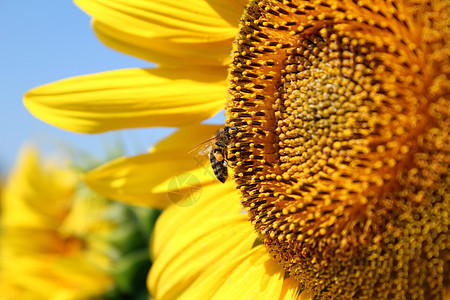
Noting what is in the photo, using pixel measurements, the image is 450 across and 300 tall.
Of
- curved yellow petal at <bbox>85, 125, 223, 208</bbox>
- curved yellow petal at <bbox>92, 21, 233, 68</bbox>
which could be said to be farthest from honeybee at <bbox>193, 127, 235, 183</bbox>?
curved yellow petal at <bbox>92, 21, 233, 68</bbox>

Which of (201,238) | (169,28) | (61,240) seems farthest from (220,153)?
(61,240)

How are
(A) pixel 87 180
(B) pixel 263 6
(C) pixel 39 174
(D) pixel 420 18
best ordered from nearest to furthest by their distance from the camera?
1. (D) pixel 420 18
2. (B) pixel 263 6
3. (A) pixel 87 180
4. (C) pixel 39 174

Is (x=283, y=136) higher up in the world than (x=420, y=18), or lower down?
lower down

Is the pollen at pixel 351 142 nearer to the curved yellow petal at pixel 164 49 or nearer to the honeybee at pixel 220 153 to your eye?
the honeybee at pixel 220 153

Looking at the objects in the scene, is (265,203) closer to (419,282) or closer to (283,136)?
(283,136)

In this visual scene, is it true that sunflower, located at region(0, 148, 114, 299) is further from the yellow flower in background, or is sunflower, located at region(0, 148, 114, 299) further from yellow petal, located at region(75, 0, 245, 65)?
yellow petal, located at region(75, 0, 245, 65)

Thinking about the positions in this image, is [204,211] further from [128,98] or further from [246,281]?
[128,98]

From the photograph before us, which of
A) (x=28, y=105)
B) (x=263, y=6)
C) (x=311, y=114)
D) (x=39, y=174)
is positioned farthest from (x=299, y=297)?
(x=39, y=174)
